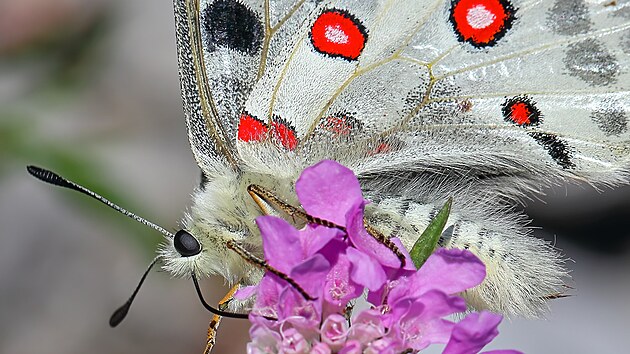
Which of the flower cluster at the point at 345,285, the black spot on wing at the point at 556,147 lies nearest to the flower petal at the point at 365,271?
the flower cluster at the point at 345,285

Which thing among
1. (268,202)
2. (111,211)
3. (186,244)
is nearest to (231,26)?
(268,202)

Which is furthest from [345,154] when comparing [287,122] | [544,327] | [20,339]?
[20,339]

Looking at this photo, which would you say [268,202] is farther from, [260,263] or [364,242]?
[364,242]

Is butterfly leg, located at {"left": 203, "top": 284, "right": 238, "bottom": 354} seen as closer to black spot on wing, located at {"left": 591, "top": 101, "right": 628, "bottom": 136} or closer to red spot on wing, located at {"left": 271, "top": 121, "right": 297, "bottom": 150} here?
red spot on wing, located at {"left": 271, "top": 121, "right": 297, "bottom": 150}

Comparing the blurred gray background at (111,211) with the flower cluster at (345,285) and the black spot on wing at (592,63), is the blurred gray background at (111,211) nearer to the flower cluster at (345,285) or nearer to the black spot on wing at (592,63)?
the black spot on wing at (592,63)

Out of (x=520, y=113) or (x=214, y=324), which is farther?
(x=520, y=113)

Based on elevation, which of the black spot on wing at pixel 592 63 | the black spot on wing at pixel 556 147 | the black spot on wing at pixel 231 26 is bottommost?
the black spot on wing at pixel 231 26
